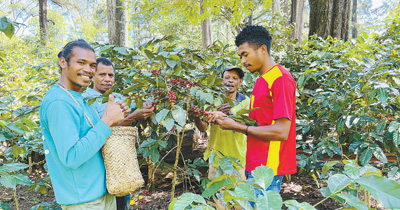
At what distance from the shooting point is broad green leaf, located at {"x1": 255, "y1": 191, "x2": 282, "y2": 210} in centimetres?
65

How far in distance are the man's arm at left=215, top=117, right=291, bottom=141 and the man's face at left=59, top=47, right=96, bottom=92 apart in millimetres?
848

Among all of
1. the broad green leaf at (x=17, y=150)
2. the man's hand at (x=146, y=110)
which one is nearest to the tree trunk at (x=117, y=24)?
the broad green leaf at (x=17, y=150)

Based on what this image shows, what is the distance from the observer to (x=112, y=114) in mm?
1363

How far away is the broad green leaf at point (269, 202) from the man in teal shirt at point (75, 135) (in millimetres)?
920

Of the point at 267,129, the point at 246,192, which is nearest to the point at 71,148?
the point at 246,192

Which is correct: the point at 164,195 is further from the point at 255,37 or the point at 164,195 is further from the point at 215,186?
the point at 215,186

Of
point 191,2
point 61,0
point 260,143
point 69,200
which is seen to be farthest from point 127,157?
point 61,0

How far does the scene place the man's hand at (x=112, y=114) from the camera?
1.35 meters

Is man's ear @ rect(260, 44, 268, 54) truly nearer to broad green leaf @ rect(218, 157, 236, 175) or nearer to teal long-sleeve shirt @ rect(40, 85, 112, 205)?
broad green leaf @ rect(218, 157, 236, 175)

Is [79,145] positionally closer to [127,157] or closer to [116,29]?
[127,157]

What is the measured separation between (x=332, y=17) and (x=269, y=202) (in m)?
4.23

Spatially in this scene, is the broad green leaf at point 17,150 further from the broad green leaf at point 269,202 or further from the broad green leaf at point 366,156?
the broad green leaf at point 366,156

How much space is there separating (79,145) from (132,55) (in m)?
0.68

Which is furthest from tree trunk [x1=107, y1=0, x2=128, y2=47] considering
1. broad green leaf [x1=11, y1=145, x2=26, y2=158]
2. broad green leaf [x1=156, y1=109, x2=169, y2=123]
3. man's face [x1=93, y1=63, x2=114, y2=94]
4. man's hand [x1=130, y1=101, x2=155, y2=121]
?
broad green leaf [x1=156, y1=109, x2=169, y2=123]
